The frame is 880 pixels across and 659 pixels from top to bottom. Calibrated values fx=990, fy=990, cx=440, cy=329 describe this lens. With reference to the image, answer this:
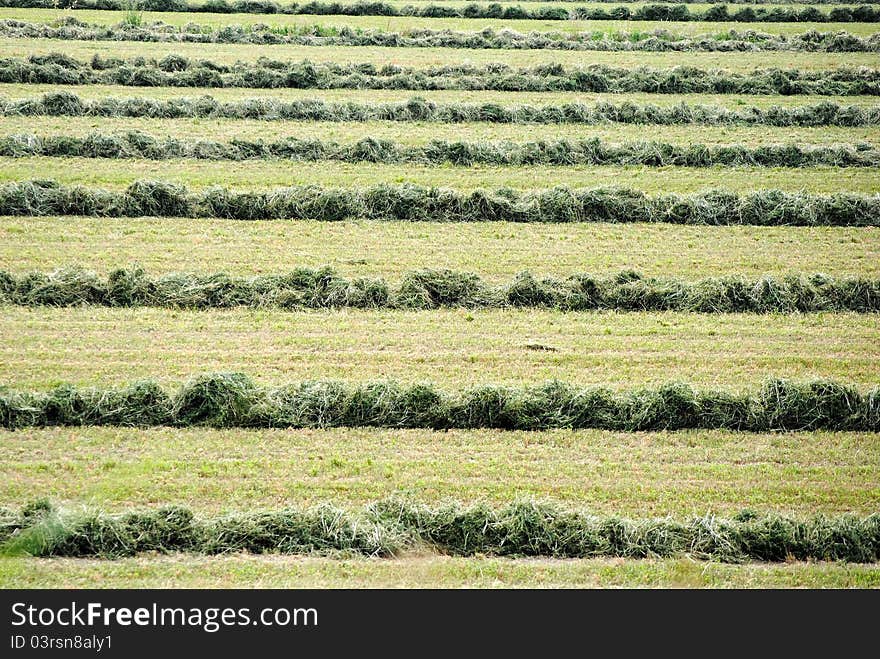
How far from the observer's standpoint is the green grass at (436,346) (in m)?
14.4

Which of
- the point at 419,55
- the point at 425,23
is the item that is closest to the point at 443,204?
the point at 419,55

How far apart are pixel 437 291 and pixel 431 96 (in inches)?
574

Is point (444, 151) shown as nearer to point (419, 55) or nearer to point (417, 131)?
point (417, 131)

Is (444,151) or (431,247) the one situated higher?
(444,151)

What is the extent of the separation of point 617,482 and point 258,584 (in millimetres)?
4552

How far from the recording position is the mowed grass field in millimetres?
10484

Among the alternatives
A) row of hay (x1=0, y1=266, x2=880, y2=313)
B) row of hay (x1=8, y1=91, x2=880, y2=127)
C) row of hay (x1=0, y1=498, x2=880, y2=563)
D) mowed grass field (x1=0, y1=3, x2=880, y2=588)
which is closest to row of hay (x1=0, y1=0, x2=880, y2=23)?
row of hay (x1=8, y1=91, x2=880, y2=127)

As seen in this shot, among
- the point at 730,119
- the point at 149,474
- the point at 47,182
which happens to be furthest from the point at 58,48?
the point at 149,474

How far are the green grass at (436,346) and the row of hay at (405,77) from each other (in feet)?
53.3

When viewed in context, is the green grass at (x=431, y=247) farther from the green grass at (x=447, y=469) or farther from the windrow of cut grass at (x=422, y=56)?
the windrow of cut grass at (x=422, y=56)

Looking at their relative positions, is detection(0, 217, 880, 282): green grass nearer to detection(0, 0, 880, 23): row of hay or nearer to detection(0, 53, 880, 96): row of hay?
detection(0, 53, 880, 96): row of hay

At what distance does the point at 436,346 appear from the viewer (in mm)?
15375

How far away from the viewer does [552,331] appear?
16156mm

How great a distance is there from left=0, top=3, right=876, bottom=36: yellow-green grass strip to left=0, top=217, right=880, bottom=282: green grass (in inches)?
933
